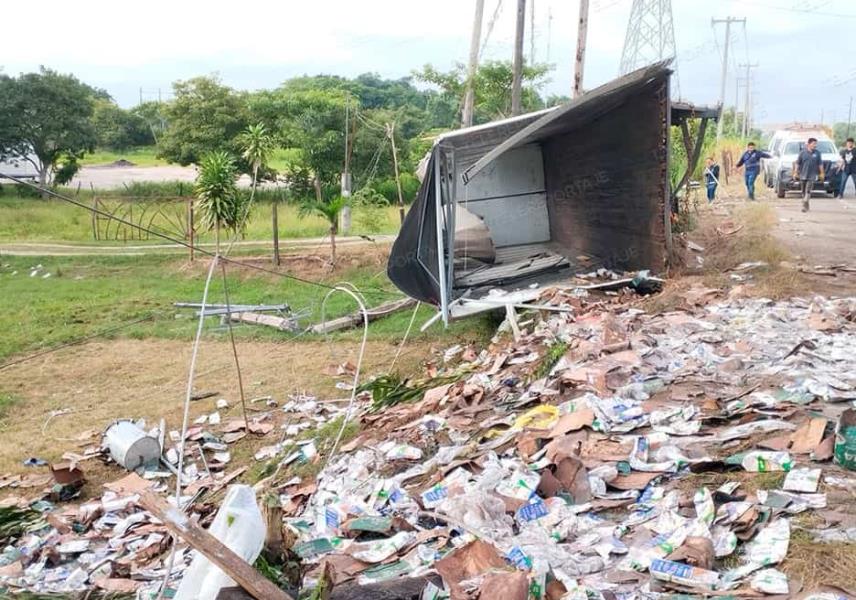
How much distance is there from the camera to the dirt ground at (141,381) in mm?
7727

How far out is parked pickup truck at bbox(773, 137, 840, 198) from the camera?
1827cm

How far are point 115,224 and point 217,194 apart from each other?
8.97 metres

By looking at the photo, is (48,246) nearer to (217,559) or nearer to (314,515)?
(314,515)

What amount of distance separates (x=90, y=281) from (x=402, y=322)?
7983 millimetres

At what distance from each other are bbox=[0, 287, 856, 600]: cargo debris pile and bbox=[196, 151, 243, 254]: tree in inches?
356

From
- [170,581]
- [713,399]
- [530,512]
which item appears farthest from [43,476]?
[713,399]

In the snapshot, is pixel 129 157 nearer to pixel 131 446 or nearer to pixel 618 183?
pixel 618 183

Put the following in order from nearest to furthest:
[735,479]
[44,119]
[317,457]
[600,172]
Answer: [735,479], [317,457], [600,172], [44,119]

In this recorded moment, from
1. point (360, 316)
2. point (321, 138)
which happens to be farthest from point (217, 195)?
point (321, 138)

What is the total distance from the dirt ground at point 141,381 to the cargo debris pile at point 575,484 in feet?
5.44

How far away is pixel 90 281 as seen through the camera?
1564 centimetres

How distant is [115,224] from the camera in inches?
881

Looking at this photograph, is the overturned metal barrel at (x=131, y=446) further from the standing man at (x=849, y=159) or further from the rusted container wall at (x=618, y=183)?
the standing man at (x=849, y=159)

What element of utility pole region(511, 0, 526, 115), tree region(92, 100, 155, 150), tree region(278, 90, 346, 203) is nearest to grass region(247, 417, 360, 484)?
utility pole region(511, 0, 526, 115)
